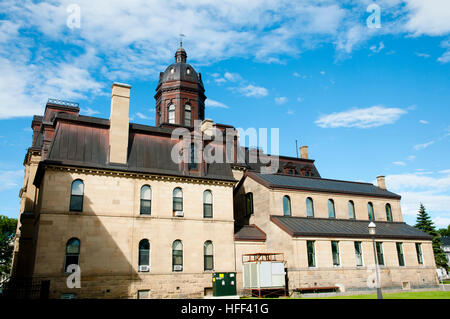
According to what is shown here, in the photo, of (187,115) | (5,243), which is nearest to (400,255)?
(187,115)

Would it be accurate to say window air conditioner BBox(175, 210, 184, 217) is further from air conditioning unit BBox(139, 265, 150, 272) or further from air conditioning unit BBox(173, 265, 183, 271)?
air conditioning unit BBox(139, 265, 150, 272)

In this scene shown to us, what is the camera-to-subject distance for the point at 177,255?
28.0 m

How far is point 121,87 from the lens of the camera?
29.1 m

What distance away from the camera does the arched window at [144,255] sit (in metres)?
26.5

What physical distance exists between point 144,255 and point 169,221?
312cm

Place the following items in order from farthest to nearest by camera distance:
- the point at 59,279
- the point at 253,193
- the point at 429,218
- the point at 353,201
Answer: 1. the point at 429,218
2. the point at 353,201
3. the point at 253,193
4. the point at 59,279

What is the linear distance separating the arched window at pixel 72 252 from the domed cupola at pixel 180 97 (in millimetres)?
21114

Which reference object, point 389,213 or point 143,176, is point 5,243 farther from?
point 389,213

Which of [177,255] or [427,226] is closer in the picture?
[177,255]

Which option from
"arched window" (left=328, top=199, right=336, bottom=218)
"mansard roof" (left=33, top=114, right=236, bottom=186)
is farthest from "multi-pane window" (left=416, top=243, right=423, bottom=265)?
"mansard roof" (left=33, top=114, right=236, bottom=186)

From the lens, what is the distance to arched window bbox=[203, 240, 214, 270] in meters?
29.2
